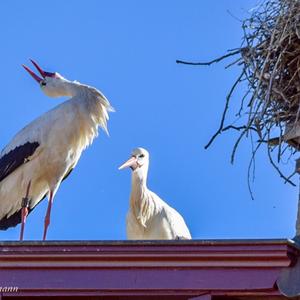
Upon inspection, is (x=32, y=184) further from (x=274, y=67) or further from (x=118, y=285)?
(x=118, y=285)

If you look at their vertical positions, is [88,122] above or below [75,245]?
above

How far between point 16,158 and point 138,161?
1367 mm

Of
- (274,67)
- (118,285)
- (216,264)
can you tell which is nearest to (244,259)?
(216,264)

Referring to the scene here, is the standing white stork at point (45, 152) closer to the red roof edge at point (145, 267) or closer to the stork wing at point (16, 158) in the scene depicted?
the stork wing at point (16, 158)

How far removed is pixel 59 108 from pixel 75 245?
4693 millimetres

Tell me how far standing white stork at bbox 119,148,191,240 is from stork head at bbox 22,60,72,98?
0.93 metres

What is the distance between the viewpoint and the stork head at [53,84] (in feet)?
36.0

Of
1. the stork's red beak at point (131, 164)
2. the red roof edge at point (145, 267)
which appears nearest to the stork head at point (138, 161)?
the stork's red beak at point (131, 164)

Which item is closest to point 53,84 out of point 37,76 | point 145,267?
point 37,76

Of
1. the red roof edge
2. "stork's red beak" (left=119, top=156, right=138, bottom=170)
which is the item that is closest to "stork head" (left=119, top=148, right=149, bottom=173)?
"stork's red beak" (left=119, top=156, right=138, bottom=170)

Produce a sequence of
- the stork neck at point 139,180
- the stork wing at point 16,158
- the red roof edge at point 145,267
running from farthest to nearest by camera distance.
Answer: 1. the stork neck at point 139,180
2. the stork wing at point 16,158
3. the red roof edge at point 145,267

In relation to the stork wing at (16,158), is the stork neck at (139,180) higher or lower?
higher

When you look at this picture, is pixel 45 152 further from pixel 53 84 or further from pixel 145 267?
pixel 145 267

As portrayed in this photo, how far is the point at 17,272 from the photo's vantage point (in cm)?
586
